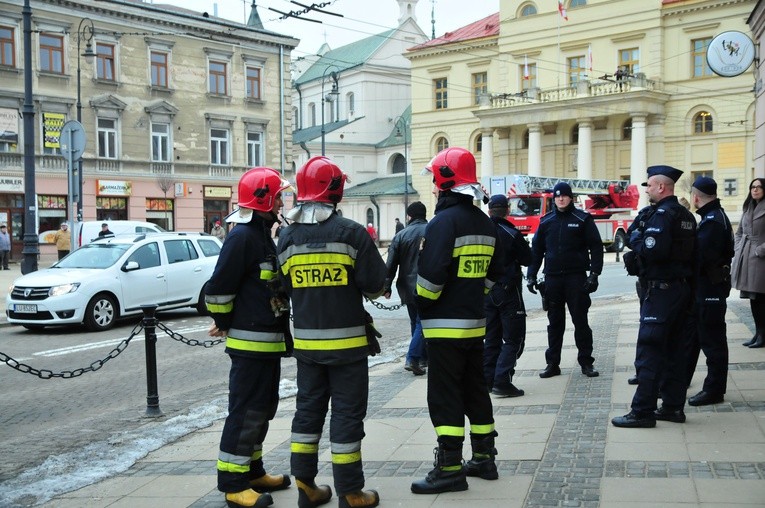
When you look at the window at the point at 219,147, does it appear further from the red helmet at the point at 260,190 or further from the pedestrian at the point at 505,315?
the red helmet at the point at 260,190

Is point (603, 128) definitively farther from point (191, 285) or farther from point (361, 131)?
point (191, 285)

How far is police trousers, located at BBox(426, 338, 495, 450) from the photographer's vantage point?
5066mm

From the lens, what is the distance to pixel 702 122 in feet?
160

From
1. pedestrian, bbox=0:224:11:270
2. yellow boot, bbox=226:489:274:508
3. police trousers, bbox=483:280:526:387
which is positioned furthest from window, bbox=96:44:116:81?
yellow boot, bbox=226:489:274:508

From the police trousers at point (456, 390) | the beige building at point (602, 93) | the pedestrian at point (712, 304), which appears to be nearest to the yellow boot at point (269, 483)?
the police trousers at point (456, 390)

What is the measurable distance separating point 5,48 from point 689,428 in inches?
1399

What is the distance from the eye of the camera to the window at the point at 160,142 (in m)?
40.2

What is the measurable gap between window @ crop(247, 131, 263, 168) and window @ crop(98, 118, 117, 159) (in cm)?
742

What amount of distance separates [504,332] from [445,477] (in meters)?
3.06

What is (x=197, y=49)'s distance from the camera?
41438 mm

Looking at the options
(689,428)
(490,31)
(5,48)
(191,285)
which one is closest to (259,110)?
(5,48)

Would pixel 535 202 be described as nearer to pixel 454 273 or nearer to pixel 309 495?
pixel 454 273

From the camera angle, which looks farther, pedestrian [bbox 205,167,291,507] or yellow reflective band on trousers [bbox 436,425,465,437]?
yellow reflective band on trousers [bbox 436,425,465,437]

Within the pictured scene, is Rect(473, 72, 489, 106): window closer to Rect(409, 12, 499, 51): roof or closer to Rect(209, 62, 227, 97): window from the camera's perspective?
Rect(409, 12, 499, 51): roof
